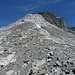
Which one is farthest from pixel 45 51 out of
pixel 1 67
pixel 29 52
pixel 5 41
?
pixel 5 41

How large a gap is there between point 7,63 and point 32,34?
727cm

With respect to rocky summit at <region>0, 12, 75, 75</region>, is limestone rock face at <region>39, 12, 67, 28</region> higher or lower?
higher

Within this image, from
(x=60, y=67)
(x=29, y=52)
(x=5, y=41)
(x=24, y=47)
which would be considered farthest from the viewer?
(x=5, y=41)

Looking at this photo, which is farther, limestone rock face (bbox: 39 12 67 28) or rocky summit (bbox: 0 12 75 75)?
limestone rock face (bbox: 39 12 67 28)

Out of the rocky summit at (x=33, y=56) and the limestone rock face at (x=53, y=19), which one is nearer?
the rocky summit at (x=33, y=56)

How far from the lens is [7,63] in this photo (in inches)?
733

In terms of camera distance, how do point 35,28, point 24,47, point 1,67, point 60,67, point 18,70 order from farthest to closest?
point 35,28 < point 24,47 < point 1,67 < point 18,70 < point 60,67

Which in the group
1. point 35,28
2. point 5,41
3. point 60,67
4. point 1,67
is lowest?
point 60,67

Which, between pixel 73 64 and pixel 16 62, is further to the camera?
pixel 16 62

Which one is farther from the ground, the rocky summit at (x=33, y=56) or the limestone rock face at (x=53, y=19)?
the limestone rock face at (x=53, y=19)

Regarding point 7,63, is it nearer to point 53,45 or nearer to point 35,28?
point 53,45

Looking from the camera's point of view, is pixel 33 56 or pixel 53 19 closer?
pixel 33 56

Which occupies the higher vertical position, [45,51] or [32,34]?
[32,34]

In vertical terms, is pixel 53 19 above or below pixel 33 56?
above
